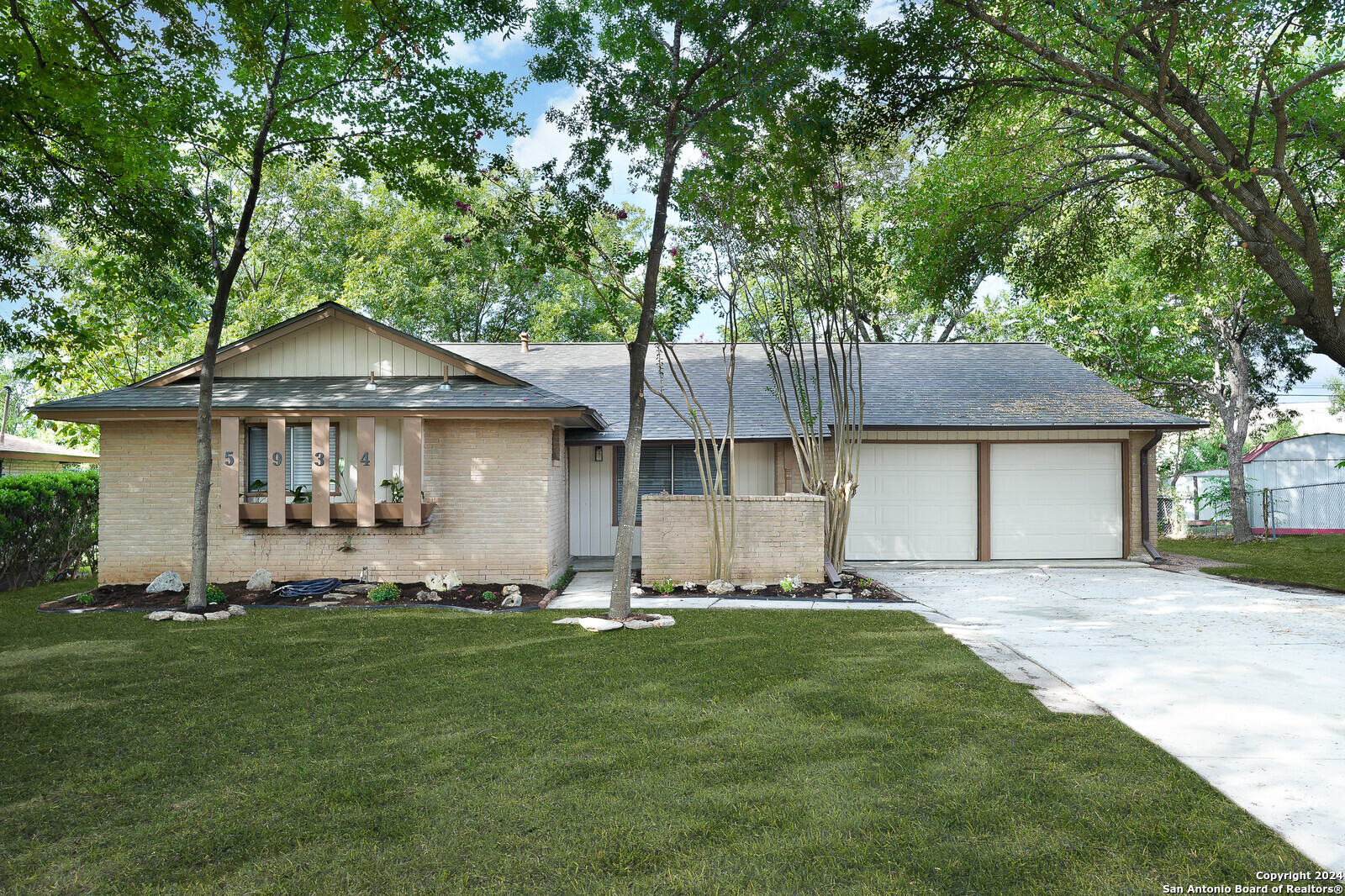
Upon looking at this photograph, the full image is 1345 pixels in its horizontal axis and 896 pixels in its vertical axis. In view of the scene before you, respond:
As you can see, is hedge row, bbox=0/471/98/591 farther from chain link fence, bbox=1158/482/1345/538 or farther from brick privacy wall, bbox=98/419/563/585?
chain link fence, bbox=1158/482/1345/538

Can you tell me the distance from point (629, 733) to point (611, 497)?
9180mm

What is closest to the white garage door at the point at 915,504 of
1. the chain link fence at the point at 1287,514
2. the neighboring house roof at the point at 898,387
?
the neighboring house roof at the point at 898,387

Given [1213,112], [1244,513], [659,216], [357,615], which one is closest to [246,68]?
[659,216]

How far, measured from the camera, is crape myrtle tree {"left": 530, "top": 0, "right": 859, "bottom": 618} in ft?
24.7

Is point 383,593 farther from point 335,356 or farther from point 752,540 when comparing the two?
point 752,540

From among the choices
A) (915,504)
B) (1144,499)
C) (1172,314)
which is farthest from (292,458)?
(1172,314)

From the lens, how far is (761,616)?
7.86m

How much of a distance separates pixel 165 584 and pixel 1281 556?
61.1 ft

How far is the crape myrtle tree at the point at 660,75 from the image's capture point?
7516mm

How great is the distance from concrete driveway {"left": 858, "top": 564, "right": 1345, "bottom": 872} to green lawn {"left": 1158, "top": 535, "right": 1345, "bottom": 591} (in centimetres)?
111

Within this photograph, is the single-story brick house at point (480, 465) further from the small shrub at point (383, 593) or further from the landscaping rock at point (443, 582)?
the small shrub at point (383, 593)

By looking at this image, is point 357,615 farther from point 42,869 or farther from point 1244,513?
point 1244,513

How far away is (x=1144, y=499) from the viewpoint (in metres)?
12.7

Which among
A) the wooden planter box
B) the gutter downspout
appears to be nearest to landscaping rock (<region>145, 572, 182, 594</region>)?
the wooden planter box
